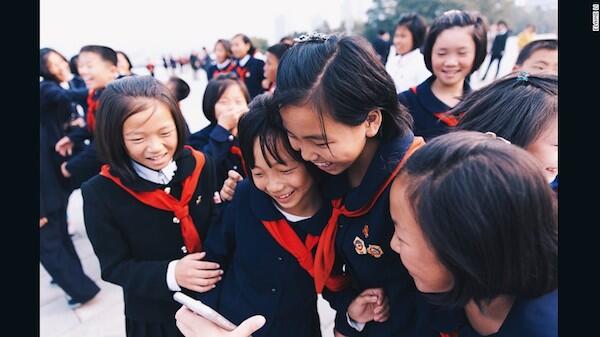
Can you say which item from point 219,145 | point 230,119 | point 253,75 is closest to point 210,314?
point 219,145

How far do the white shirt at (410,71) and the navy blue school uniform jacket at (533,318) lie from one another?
2.33m

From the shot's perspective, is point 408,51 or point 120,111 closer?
point 120,111

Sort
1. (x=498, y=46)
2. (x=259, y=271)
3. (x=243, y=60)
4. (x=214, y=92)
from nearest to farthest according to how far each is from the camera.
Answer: (x=259, y=271) → (x=214, y=92) → (x=243, y=60) → (x=498, y=46)

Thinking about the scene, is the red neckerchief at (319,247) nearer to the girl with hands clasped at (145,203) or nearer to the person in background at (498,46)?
the girl with hands clasped at (145,203)

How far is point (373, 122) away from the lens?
963mm

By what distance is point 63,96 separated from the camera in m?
2.65

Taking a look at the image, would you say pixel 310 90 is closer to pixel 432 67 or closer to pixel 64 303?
pixel 432 67

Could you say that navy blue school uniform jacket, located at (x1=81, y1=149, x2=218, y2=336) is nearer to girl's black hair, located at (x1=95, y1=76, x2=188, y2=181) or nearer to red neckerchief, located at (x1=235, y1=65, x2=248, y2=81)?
girl's black hair, located at (x1=95, y1=76, x2=188, y2=181)

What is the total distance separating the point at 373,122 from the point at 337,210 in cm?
26

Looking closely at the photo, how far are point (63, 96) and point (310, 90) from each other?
2.39 metres

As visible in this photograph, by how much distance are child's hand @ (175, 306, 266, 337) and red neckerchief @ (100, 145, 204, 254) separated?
31 cm

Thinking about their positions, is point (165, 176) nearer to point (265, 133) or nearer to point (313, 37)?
point (265, 133)

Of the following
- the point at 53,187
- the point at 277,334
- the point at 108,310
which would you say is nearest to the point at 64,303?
the point at 108,310

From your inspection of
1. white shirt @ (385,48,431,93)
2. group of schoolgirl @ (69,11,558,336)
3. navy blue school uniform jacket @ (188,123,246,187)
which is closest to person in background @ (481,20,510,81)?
white shirt @ (385,48,431,93)
